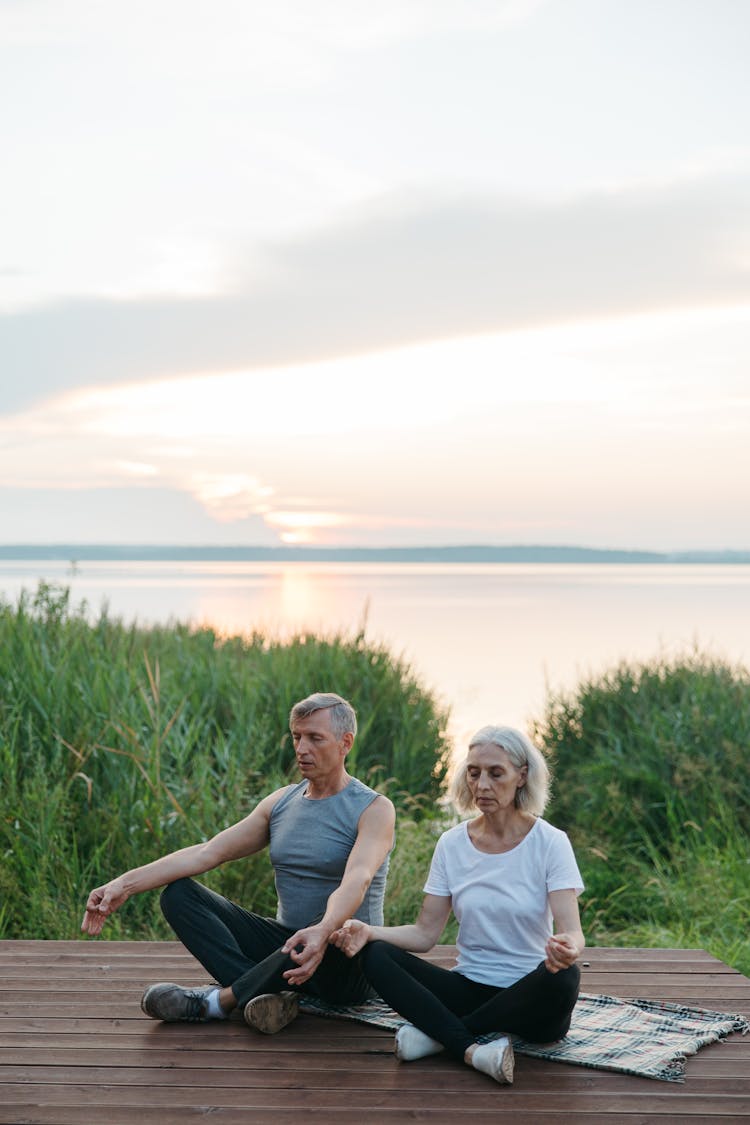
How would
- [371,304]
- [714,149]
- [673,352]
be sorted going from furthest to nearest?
[673,352]
[371,304]
[714,149]

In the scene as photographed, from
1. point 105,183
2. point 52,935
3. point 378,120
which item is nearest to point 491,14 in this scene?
point 378,120

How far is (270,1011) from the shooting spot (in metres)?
3.37

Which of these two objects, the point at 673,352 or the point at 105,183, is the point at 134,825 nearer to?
the point at 105,183

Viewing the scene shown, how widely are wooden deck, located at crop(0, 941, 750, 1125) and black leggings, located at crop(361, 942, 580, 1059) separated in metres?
0.09

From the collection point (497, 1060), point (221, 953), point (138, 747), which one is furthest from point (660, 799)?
point (497, 1060)

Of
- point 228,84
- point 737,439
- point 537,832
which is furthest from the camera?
point 737,439

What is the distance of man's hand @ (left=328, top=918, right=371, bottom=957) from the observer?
130 inches

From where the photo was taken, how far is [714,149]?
36.0 ft

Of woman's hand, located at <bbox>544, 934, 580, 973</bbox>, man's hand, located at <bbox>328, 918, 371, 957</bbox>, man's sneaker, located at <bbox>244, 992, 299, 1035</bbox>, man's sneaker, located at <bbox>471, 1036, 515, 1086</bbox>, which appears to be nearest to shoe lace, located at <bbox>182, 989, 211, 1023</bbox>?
man's sneaker, located at <bbox>244, 992, 299, 1035</bbox>

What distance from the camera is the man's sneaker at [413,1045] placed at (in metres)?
3.18

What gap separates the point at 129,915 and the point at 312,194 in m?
7.92

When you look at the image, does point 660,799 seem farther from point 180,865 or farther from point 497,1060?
point 497,1060

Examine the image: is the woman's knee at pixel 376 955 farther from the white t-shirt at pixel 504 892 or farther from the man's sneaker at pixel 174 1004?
the man's sneaker at pixel 174 1004

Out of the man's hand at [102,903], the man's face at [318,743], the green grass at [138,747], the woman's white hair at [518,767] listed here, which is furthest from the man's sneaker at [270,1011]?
the green grass at [138,747]
